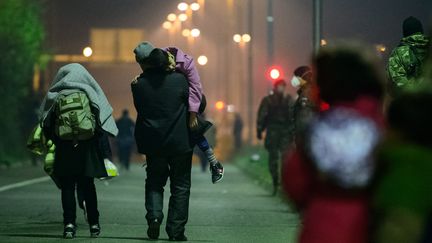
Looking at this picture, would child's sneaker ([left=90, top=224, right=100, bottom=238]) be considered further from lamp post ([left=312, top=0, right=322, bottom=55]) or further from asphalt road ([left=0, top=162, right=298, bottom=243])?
lamp post ([left=312, top=0, right=322, bottom=55])

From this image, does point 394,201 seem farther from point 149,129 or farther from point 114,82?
point 114,82

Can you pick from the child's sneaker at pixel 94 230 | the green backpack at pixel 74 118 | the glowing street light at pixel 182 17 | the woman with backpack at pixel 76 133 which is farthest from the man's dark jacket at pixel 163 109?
the glowing street light at pixel 182 17

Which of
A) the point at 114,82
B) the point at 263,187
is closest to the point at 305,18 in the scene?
the point at 114,82

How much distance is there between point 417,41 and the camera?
1100 cm

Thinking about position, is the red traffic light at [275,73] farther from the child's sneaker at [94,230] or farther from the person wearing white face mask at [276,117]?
the child's sneaker at [94,230]

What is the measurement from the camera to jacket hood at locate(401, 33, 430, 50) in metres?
11.0

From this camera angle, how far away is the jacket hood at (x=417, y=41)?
36.1ft

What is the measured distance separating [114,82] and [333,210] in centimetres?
6723

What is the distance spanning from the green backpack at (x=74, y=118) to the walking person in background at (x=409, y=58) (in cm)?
276

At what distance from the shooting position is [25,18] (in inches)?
1483

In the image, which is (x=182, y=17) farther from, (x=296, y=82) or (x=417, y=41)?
(x=417, y=41)

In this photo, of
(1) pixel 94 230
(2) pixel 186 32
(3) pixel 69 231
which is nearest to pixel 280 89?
(1) pixel 94 230

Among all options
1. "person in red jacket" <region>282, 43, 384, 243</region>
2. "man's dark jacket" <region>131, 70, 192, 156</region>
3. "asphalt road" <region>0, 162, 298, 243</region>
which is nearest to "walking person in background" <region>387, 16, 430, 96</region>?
"man's dark jacket" <region>131, 70, 192, 156</region>

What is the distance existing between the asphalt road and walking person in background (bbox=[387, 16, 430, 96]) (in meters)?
2.17
